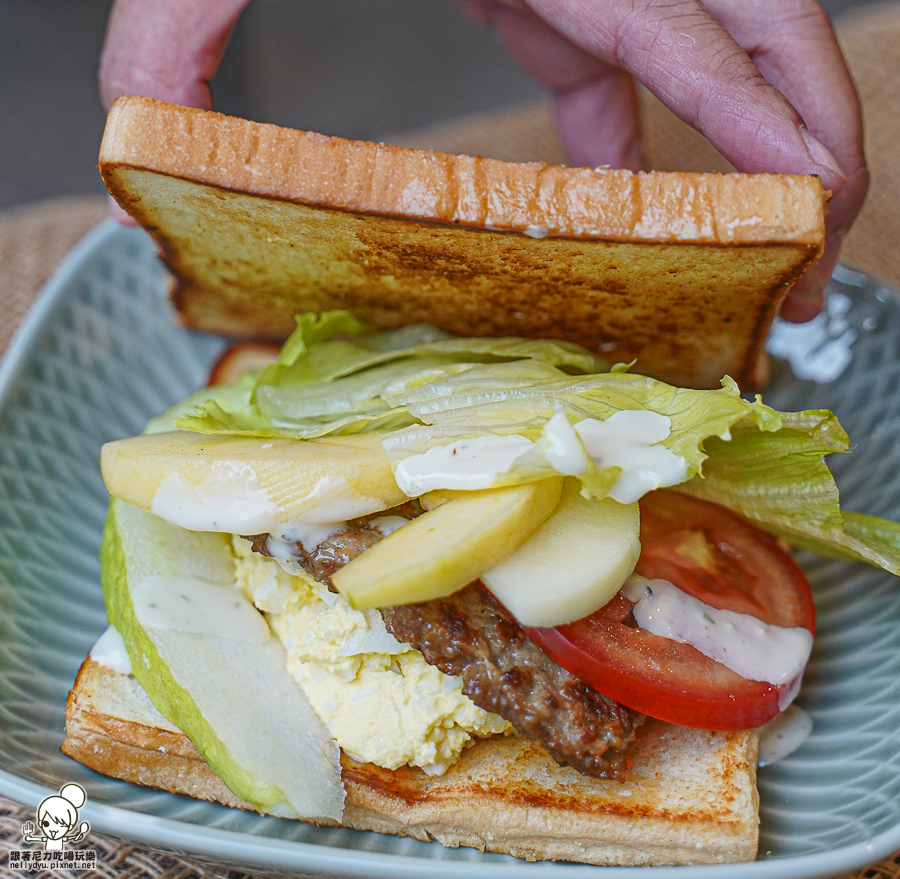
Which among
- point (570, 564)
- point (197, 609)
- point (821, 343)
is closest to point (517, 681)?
point (570, 564)

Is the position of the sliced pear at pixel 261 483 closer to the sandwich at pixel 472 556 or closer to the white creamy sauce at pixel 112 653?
the sandwich at pixel 472 556

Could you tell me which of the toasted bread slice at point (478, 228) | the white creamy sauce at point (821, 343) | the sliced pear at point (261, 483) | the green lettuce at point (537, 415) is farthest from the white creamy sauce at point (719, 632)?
the white creamy sauce at point (821, 343)

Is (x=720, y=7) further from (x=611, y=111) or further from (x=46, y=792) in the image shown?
(x=46, y=792)

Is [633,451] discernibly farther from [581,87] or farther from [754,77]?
[581,87]

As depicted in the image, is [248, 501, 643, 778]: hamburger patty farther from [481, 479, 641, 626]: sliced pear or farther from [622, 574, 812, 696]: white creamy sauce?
[622, 574, 812, 696]: white creamy sauce

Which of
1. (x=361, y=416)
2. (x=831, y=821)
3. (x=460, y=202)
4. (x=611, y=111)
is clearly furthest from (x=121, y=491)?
(x=611, y=111)

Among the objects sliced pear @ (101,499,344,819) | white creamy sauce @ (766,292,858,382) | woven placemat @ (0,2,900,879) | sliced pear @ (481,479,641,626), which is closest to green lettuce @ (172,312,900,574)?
sliced pear @ (481,479,641,626)
